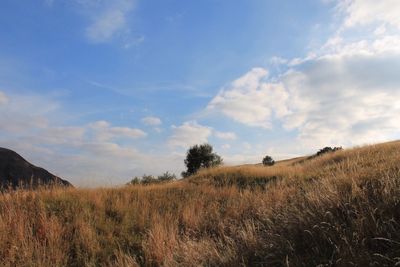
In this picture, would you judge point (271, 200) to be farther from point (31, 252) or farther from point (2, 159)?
point (2, 159)

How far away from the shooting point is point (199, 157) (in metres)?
42.4

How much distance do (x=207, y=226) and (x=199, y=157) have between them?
33050 mm

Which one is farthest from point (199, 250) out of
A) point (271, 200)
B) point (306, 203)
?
point (271, 200)

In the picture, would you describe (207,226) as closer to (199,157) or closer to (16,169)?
(16,169)

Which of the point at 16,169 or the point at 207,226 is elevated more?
the point at 16,169

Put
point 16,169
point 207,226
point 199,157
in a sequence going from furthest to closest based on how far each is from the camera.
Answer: point 199,157
point 16,169
point 207,226

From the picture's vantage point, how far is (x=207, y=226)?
9359mm

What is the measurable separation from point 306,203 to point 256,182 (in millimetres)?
10782

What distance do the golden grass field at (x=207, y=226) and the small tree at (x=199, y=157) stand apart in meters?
26.9

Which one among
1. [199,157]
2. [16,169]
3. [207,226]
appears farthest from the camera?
[199,157]

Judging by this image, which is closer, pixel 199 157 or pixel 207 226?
pixel 207 226

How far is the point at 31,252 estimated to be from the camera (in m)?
7.23

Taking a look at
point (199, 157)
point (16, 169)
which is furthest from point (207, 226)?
point (199, 157)

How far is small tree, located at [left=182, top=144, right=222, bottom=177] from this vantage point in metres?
42.2
